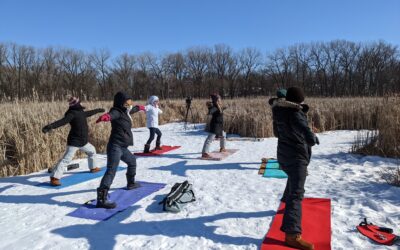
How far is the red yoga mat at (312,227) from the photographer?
3076 mm

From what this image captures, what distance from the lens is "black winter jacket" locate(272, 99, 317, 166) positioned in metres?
3.16

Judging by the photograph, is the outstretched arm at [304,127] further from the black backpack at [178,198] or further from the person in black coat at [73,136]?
the person in black coat at [73,136]

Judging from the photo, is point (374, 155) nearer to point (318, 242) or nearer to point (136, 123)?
point (318, 242)

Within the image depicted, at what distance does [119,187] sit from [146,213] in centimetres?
133

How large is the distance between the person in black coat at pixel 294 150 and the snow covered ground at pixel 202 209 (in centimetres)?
39

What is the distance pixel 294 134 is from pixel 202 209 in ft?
5.33

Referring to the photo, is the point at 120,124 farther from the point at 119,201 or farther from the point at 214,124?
the point at 214,124

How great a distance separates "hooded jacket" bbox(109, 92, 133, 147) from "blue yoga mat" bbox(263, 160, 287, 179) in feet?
8.39

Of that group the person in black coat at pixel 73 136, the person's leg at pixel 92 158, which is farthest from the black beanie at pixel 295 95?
the person's leg at pixel 92 158

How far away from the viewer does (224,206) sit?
4.18 meters

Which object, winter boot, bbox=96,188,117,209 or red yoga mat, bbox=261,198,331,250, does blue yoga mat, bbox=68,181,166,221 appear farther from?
red yoga mat, bbox=261,198,331,250

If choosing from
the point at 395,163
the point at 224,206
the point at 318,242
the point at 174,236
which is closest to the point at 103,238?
the point at 174,236

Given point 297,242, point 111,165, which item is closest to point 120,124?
point 111,165

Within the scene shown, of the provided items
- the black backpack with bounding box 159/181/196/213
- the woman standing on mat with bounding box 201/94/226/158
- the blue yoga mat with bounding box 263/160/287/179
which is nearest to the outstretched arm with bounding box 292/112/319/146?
the black backpack with bounding box 159/181/196/213
